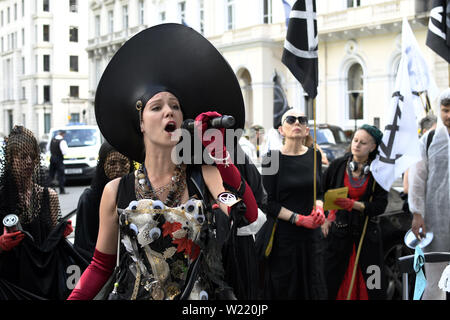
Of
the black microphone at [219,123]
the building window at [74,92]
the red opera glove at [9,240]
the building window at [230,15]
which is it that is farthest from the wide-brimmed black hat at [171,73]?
the building window at [74,92]

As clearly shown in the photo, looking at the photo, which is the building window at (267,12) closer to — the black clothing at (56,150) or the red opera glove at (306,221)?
the black clothing at (56,150)

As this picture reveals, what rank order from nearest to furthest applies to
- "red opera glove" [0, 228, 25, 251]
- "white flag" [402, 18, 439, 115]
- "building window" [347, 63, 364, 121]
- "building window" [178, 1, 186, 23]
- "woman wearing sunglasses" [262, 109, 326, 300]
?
"red opera glove" [0, 228, 25, 251] < "woman wearing sunglasses" [262, 109, 326, 300] < "white flag" [402, 18, 439, 115] < "building window" [347, 63, 364, 121] < "building window" [178, 1, 186, 23]

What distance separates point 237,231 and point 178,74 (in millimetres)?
705

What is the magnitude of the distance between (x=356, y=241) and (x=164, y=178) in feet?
10.3

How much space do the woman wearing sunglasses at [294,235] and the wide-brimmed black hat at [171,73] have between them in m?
2.50

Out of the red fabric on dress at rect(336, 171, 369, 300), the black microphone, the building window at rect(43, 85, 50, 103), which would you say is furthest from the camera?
the building window at rect(43, 85, 50, 103)

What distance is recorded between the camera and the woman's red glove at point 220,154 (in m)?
2.29

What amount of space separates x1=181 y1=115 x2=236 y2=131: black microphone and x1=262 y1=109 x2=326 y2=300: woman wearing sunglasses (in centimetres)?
265

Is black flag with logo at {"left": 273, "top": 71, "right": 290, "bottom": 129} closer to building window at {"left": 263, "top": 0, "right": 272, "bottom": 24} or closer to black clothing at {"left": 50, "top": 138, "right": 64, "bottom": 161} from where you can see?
black clothing at {"left": 50, "top": 138, "right": 64, "bottom": 161}

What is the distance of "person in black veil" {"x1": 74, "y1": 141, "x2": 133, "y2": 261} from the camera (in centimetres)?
435

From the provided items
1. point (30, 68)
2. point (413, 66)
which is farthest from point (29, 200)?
point (30, 68)

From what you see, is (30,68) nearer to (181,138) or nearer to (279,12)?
(279,12)

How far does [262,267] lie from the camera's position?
5.04 metres

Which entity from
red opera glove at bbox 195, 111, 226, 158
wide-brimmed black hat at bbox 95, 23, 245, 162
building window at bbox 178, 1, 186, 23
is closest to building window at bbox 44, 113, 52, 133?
building window at bbox 178, 1, 186, 23
